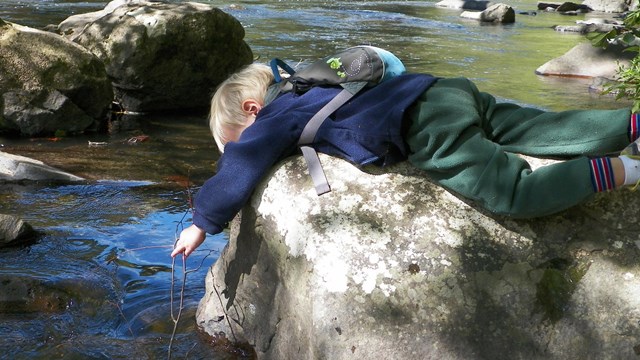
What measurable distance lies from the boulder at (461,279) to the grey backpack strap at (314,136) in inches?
3.4

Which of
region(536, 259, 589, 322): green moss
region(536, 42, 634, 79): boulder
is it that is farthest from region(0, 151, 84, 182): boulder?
region(536, 42, 634, 79): boulder

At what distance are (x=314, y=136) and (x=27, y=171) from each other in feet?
13.6

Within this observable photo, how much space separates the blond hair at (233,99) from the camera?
3527 millimetres

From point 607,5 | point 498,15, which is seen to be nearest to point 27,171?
point 498,15

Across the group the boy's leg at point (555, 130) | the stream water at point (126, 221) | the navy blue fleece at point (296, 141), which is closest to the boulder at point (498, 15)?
the stream water at point (126, 221)

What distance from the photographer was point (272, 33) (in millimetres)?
16359

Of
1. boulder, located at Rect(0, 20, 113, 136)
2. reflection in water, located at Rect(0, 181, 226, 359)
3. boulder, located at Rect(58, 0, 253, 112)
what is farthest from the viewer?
boulder, located at Rect(58, 0, 253, 112)

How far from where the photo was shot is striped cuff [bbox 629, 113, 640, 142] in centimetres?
302

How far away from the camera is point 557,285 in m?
2.95

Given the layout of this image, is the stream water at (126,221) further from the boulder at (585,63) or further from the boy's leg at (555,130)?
the boy's leg at (555,130)

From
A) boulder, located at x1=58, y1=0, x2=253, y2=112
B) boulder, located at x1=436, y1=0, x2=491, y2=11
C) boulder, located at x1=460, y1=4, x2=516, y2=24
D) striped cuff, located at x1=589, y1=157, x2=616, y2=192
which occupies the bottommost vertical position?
boulder, located at x1=436, y1=0, x2=491, y2=11

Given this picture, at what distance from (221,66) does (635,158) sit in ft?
25.3

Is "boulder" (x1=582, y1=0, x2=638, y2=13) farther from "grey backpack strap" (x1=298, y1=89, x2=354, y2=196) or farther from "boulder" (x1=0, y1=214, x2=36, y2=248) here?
"grey backpack strap" (x1=298, y1=89, x2=354, y2=196)

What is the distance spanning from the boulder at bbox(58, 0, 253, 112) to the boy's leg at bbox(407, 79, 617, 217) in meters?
6.83
